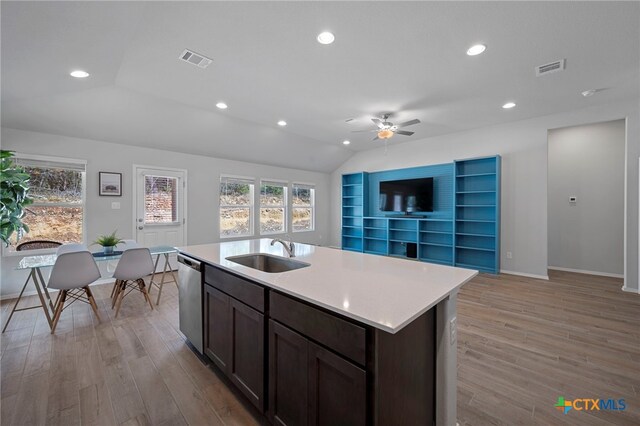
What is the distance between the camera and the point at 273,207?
6910mm

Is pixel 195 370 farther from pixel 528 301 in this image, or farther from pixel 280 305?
pixel 528 301

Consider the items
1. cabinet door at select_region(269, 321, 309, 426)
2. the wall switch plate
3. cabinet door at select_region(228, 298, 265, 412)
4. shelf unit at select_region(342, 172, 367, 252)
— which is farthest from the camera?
shelf unit at select_region(342, 172, 367, 252)

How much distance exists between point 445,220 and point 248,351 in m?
4.93

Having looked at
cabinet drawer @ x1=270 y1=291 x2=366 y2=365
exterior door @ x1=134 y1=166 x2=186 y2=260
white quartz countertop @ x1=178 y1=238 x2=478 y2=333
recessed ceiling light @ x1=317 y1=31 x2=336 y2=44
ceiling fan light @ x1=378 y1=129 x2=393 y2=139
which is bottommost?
cabinet drawer @ x1=270 y1=291 x2=366 y2=365

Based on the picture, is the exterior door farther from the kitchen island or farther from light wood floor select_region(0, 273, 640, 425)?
the kitchen island

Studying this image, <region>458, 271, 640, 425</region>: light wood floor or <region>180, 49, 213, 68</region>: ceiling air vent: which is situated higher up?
<region>180, 49, 213, 68</region>: ceiling air vent

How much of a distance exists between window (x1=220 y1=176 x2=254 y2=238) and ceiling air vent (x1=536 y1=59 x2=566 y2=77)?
212 inches

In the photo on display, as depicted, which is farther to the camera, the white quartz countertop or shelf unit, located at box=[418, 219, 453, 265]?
shelf unit, located at box=[418, 219, 453, 265]

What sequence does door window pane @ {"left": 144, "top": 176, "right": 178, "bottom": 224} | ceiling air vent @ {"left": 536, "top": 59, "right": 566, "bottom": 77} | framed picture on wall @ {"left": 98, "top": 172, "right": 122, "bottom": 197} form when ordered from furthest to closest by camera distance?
door window pane @ {"left": 144, "top": 176, "right": 178, "bottom": 224}
framed picture on wall @ {"left": 98, "top": 172, "right": 122, "bottom": 197}
ceiling air vent @ {"left": 536, "top": 59, "right": 566, "bottom": 77}

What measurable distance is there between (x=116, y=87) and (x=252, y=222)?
3659 millimetres

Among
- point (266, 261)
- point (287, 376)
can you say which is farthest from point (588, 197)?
point (287, 376)

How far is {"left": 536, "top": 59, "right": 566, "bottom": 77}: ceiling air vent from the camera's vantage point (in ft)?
9.37

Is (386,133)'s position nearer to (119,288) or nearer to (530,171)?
(530,171)

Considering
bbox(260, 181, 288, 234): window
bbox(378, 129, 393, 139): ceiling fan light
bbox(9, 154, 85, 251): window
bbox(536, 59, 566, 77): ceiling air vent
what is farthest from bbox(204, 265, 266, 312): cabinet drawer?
bbox(260, 181, 288, 234): window
